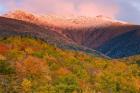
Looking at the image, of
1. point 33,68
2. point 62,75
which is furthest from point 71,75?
point 33,68

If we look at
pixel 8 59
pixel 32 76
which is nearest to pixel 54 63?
pixel 8 59

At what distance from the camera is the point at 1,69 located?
161 metres

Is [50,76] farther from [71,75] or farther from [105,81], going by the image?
[105,81]

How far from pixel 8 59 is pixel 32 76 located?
20.0 meters

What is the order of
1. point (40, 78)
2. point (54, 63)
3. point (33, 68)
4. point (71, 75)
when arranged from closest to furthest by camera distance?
point (40, 78)
point (33, 68)
point (71, 75)
point (54, 63)

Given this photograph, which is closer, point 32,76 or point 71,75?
point 32,76

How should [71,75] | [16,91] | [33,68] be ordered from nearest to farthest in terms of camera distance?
[16,91] < [33,68] < [71,75]

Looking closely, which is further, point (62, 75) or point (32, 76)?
point (62, 75)

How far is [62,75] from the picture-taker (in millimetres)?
172250

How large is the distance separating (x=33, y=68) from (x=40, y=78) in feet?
43.4

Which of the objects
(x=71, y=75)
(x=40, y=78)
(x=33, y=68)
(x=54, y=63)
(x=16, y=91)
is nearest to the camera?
(x=16, y=91)

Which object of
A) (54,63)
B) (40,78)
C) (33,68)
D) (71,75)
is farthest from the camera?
(54,63)

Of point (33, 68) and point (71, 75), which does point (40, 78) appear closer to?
point (33, 68)

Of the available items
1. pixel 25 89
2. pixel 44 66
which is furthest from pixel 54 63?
pixel 25 89
